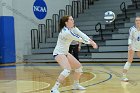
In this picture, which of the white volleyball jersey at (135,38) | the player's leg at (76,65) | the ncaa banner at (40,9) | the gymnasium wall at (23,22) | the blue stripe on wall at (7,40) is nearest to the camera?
the player's leg at (76,65)

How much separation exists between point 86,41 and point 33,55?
41.6ft

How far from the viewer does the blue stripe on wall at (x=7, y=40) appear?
18.5 m

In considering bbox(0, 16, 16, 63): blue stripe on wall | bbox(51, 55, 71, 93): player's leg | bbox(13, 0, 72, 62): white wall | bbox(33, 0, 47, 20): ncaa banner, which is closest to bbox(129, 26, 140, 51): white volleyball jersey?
bbox(51, 55, 71, 93): player's leg

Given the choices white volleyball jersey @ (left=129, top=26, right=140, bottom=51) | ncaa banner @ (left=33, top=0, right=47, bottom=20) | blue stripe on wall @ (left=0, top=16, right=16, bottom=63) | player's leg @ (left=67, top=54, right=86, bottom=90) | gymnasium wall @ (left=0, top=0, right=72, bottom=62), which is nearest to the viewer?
player's leg @ (left=67, top=54, right=86, bottom=90)

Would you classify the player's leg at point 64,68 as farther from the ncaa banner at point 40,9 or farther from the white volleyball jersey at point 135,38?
the ncaa banner at point 40,9

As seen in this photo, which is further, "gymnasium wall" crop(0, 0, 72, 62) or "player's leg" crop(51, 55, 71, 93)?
"gymnasium wall" crop(0, 0, 72, 62)

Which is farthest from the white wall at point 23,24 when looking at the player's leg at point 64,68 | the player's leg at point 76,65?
the player's leg at point 64,68

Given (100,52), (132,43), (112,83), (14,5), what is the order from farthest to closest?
(14,5) → (100,52) → (132,43) → (112,83)

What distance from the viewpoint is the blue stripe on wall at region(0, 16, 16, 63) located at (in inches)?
730

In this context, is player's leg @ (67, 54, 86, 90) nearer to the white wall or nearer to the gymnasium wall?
the gymnasium wall

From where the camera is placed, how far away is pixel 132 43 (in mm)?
9734

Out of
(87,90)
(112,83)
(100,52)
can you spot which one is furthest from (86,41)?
(100,52)

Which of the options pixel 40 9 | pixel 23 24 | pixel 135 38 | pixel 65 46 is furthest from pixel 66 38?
pixel 40 9

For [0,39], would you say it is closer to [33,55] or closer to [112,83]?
[33,55]
